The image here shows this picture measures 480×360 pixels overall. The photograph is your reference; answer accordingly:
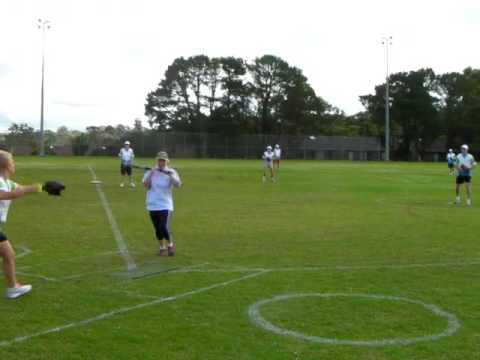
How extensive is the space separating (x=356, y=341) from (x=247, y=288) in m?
2.22

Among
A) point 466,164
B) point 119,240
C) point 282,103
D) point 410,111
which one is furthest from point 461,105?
point 119,240

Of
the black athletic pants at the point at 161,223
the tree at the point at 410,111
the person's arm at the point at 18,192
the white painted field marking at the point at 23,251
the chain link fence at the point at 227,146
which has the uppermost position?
the tree at the point at 410,111

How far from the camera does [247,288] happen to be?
7418 mm

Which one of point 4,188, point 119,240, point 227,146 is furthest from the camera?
point 227,146

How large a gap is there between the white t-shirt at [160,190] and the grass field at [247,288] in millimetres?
821

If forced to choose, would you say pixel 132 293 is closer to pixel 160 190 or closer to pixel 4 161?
pixel 4 161

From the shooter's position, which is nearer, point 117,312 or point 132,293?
point 117,312

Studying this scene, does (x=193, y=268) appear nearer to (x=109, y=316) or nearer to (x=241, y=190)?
(x=109, y=316)

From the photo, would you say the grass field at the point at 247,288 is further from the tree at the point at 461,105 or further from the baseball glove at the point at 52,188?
the tree at the point at 461,105

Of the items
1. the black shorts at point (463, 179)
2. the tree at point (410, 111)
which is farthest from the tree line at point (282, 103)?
the black shorts at point (463, 179)

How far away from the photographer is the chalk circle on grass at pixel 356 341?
17.7ft

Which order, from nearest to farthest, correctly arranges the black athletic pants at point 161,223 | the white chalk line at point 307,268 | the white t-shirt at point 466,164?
the white chalk line at point 307,268
the black athletic pants at point 161,223
the white t-shirt at point 466,164

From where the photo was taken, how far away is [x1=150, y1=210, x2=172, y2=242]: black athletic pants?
984 centimetres

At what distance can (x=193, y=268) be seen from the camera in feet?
28.5
